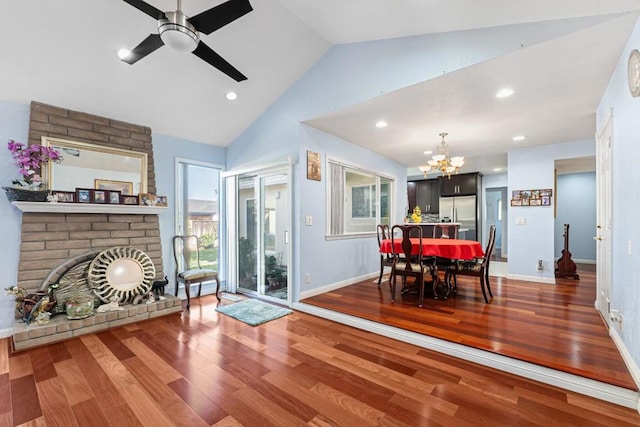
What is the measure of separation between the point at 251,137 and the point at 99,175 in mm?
2076

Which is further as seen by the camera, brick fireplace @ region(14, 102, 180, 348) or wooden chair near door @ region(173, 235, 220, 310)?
wooden chair near door @ region(173, 235, 220, 310)

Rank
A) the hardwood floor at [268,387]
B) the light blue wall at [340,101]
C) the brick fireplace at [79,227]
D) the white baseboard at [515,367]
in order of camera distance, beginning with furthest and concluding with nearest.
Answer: the brick fireplace at [79,227], the light blue wall at [340,101], the white baseboard at [515,367], the hardwood floor at [268,387]

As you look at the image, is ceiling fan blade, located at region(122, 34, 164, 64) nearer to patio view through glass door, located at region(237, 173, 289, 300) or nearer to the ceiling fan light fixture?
the ceiling fan light fixture

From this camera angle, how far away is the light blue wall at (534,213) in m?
4.79

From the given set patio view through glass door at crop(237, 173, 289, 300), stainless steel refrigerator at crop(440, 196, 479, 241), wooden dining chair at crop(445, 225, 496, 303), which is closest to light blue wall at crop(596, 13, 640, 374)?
wooden dining chair at crop(445, 225, 496, 303)

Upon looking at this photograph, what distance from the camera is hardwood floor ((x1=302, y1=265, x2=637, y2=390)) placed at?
7.03 ft

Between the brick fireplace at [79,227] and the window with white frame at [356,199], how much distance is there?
101 inches

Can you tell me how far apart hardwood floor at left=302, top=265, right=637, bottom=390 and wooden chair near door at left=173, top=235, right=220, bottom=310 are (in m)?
1.51

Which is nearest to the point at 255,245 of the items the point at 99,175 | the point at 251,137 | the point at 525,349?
the point at 251,137

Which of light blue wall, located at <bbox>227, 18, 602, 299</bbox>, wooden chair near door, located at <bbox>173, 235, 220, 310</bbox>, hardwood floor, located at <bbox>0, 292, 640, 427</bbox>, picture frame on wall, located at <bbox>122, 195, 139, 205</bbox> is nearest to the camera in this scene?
hardwood floor, located at <bbox>0, 292, 640, 427</bbox>

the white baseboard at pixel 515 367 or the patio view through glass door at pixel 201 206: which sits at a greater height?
the patio view through glass door at pixel 201 206

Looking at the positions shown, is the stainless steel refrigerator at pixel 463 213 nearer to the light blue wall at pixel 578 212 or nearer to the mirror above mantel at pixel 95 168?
the light blue wall at pixel 578 212

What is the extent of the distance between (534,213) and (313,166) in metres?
4.11

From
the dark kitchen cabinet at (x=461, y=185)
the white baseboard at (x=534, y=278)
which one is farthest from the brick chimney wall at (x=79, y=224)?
the dark kitchen cabinet at (x=461, y=185)
